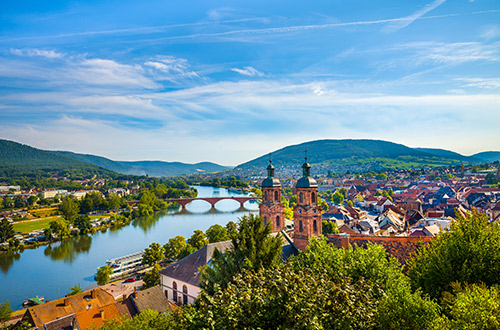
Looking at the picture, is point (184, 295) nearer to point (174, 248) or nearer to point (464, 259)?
point (174, 248)

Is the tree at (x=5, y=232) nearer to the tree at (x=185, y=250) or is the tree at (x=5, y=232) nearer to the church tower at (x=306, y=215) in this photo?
the tree at (x=185, y=250)

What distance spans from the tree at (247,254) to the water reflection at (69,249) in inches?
1358

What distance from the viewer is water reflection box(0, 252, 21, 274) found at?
1471 inches

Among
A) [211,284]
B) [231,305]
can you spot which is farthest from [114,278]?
[231,305]

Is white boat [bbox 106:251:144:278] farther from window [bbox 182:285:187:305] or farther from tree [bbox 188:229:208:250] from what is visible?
window [bbox 182:285:187:305]

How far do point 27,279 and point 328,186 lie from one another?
366ft

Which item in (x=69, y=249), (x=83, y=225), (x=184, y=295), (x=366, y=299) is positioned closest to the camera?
(x=366, y=299)

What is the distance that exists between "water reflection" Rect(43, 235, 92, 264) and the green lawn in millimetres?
11861

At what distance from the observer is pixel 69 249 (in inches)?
1758

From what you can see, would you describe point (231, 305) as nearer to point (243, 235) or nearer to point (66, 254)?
point (243, 235)

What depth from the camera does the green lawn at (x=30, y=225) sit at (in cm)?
5741

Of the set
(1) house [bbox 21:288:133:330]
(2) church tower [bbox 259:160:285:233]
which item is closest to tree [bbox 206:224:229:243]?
(2) church tower [bbox 259:160:285:233]

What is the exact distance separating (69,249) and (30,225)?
23.0m

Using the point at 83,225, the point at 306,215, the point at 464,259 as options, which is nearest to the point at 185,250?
the point at 306,215
